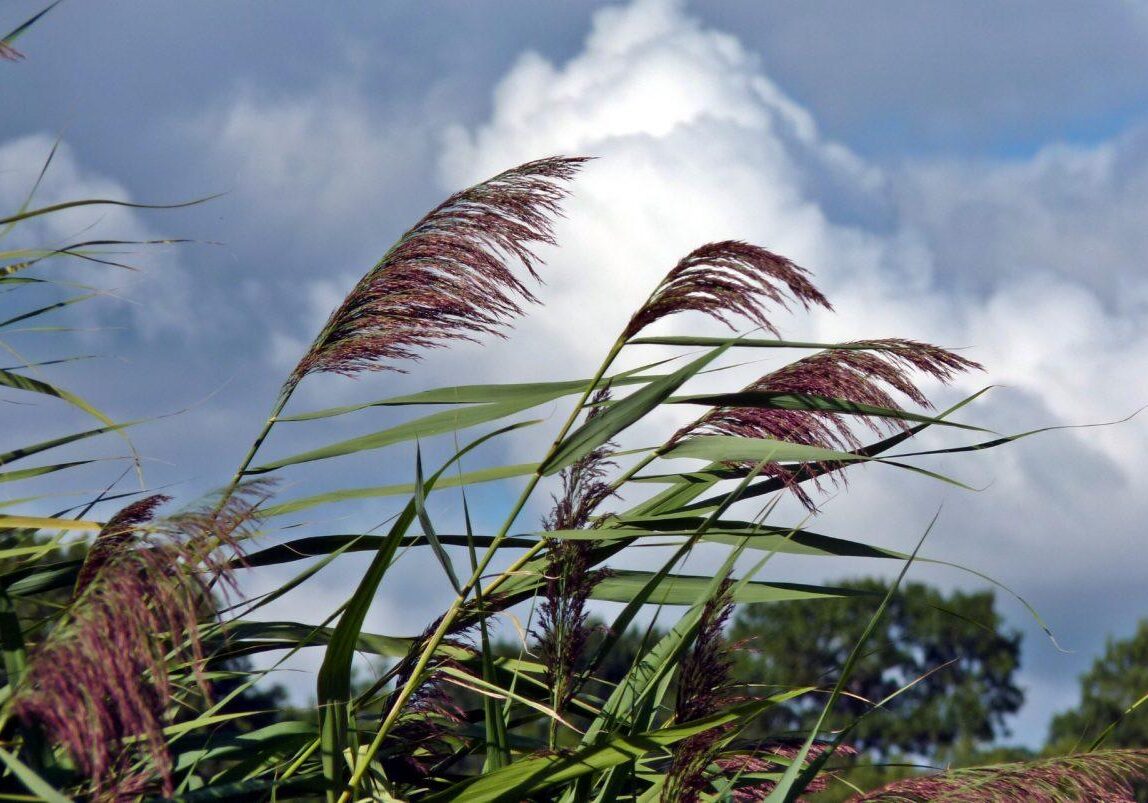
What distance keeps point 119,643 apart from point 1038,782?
1.57 meters

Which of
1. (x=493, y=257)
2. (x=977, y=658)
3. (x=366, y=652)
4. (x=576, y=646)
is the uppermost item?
(x=977, y=658)

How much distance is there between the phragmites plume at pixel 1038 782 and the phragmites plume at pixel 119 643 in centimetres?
116

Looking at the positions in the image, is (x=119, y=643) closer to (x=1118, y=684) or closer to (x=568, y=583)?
(x=568, y=583)

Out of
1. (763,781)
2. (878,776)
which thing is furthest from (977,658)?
(763,781)

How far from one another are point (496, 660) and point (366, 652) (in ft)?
0.93

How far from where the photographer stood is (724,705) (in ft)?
6.36

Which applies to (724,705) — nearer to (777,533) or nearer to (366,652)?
(777,533)

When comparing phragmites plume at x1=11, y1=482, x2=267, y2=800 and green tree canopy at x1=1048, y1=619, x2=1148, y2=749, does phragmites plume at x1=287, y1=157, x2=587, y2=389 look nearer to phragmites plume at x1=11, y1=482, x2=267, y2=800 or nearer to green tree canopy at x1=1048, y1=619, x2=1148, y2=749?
phragmites plume at x1=11, y1=482, x2=267, y2=800

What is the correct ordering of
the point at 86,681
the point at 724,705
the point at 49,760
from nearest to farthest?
1. the point at 86,681
2. the point at 49,760
3. the point at 724,705

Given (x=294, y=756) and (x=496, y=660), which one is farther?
(x=496, y=660)

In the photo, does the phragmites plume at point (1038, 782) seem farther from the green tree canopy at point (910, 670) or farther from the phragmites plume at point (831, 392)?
the green tree canopy at point (910, 670)

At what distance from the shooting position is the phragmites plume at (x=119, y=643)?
1253 mm

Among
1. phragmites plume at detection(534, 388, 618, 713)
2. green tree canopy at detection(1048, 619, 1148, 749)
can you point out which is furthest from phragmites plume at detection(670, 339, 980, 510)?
green tree canopy at detection(1048, 619, 1148, 749)

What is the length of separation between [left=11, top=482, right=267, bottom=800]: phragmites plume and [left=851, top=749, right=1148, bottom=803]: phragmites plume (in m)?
1.16
